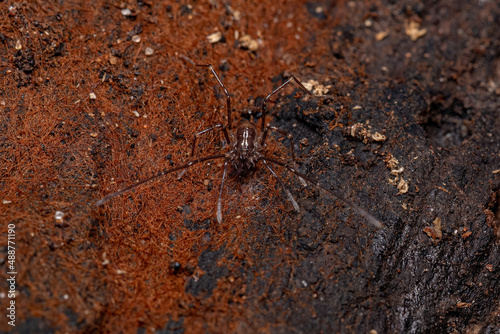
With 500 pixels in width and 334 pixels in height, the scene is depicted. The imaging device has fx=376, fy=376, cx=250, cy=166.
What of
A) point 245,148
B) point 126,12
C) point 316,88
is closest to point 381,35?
point 316,88

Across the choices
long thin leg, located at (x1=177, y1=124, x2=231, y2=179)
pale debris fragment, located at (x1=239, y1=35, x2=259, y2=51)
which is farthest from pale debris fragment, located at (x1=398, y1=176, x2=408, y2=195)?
pale debris fragment, located at (x1=239, y1=35, x2=259, y2=51)

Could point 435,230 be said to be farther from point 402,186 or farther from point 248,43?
→ point 248,43

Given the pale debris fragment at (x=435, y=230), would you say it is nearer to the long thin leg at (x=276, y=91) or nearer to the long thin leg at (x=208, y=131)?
the long thin leg at (x=276, y=91)

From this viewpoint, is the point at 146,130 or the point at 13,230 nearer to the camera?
the point at 13,230

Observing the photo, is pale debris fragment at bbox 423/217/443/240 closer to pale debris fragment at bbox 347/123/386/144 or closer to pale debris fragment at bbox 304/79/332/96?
pale debris fragment at bbox 347/123/386/144

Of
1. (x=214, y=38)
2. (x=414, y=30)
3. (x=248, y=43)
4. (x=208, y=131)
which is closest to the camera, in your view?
(x=208, y=131)

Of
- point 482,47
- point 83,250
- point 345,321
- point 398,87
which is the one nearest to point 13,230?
point 83,250

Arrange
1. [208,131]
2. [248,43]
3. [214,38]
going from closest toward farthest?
[208,131] → [214,38] → [248,43]

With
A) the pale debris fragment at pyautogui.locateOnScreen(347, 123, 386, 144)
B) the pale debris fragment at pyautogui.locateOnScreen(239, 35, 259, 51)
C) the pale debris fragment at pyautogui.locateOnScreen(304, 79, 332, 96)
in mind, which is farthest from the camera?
the pale debris fragment at pyautogui.locateOnScreen(239, 35, 259, 51)

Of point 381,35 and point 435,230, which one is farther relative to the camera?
point 381,35

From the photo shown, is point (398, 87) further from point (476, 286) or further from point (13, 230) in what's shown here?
point (13, 230)

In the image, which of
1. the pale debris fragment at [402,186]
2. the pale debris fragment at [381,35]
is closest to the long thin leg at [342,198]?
the pale debris fragment at [402,186]
